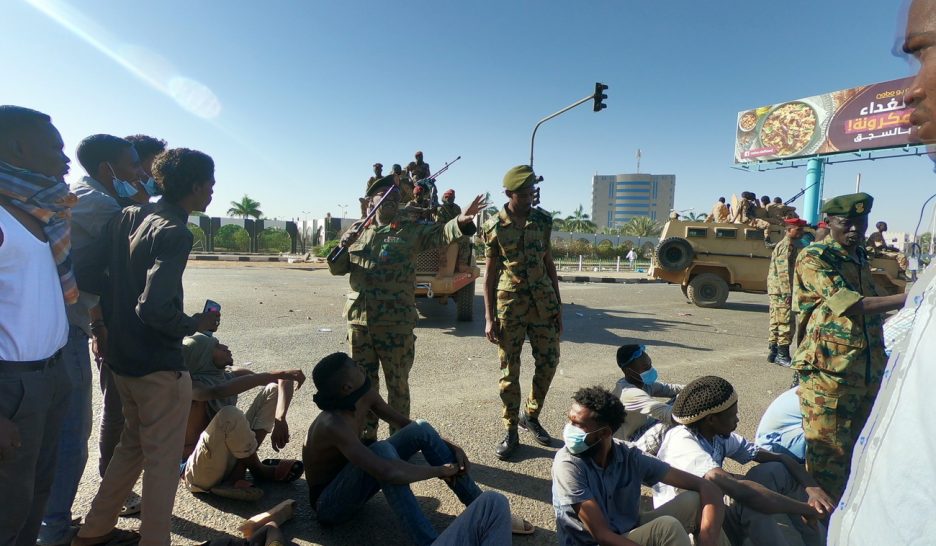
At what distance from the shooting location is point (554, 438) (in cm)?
362

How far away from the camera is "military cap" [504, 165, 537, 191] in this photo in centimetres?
328

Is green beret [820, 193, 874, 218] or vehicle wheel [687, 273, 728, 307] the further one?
vehicle wheel [687, 273, 728, 307]

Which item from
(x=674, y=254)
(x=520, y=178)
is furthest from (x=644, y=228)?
(x=520, y=178)

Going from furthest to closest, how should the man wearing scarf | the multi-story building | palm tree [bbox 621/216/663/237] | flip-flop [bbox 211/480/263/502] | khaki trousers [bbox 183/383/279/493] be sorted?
1. the multi-story building
2. palm tree [bbox 621/216/663/237]
3. flip-flop [bbox 211/480/263/502]
4. khaki trousers [bbox 183/383/279/493]
5. the man wearing scarf

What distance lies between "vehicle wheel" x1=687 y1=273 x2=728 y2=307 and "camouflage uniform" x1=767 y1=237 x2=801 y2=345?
490 centimetres

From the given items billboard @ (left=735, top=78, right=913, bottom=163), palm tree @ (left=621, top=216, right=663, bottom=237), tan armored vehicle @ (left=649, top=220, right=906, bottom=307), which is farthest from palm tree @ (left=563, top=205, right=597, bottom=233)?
tan armored vehicle @ (left=649, top=220, right=906, bottom=307)

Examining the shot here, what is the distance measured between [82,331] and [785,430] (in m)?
3.73

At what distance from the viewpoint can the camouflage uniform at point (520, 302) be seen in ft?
11.4

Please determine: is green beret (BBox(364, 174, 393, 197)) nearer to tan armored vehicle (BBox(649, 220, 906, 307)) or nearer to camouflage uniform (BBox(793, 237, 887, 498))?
camouflage uniform (BBox(793, 237, 887, 498))

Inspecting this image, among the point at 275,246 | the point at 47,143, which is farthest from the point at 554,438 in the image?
the point at 275,246

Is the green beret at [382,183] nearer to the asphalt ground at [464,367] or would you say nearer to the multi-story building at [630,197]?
the asphalt ground at [464,367]

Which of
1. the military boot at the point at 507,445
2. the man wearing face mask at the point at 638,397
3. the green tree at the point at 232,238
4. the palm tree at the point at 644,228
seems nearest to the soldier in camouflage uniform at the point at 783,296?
the man wearing face mask at the point at 638,397

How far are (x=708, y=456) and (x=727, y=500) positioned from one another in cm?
37

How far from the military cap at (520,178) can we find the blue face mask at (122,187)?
7.18 ft
